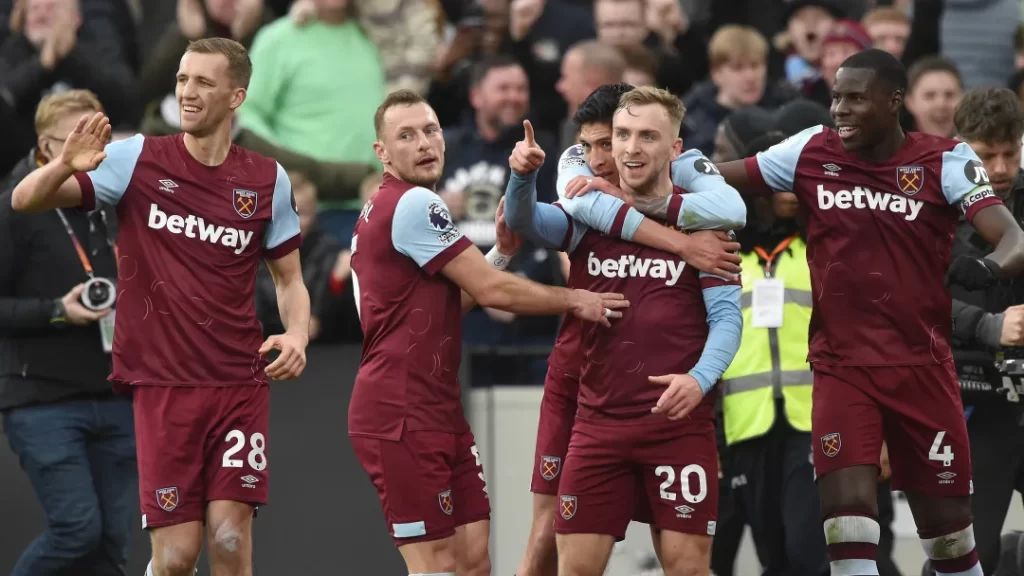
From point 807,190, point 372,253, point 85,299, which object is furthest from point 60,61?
point 807,190

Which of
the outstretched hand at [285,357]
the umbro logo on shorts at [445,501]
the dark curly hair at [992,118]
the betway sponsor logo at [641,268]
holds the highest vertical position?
the dark curly hair at [992,118]

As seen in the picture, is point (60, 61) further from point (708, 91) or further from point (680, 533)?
point (680, 533)

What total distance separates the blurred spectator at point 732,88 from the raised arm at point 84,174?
14.7ft

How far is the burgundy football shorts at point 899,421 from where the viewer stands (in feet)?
23.4

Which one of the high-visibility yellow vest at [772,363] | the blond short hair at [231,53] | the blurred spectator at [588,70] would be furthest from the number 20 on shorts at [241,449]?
the blurred spectator at [588,70]

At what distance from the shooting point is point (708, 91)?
10.9m

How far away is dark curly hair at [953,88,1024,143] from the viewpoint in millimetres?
8109

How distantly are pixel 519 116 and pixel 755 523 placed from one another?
350 cm

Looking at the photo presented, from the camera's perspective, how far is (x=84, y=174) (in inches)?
273

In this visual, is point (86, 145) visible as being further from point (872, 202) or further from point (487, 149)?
point (487, 149)

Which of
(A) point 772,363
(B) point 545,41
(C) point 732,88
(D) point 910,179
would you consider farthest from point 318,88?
(D) point 910,179

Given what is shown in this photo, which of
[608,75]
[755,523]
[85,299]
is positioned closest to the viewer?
[85,299]

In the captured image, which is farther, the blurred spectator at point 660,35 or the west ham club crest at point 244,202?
the blurred spectator at point 660,35

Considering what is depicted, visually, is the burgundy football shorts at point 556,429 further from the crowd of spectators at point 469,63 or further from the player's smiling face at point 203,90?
the crowd of spectators at point 469,63
